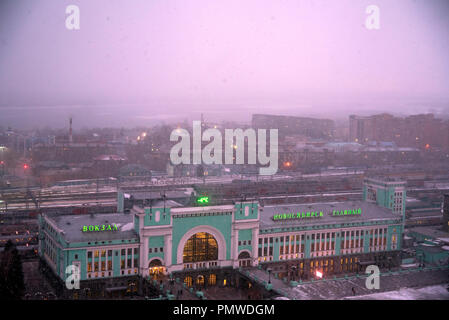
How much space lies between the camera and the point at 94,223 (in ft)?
35.0

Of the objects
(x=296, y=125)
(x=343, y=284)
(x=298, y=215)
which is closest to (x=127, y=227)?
(x=298, y=215)

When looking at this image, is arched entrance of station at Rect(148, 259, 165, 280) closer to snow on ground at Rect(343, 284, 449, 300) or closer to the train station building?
the train station building

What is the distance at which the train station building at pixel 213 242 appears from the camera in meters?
10.1

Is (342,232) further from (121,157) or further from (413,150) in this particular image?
(413,150)

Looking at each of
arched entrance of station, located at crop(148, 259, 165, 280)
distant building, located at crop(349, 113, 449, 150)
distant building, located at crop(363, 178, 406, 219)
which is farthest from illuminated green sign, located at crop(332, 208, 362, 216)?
distant building, located at crop(349, 113, 449, 150)

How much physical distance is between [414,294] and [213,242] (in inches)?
160

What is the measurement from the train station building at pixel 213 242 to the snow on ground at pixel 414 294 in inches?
99.6

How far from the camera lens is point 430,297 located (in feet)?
29.2

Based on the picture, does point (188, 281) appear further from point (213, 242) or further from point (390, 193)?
point (390, 193)

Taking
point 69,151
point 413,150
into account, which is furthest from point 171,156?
point 413,150

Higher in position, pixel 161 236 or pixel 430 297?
Answer: pixel 161 236

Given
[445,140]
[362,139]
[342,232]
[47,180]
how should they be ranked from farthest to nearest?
[362,139], [445,140], [47,180], [342,232]

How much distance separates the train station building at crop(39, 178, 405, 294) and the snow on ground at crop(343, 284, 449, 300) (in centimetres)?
253

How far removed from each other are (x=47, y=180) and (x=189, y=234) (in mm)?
13792
